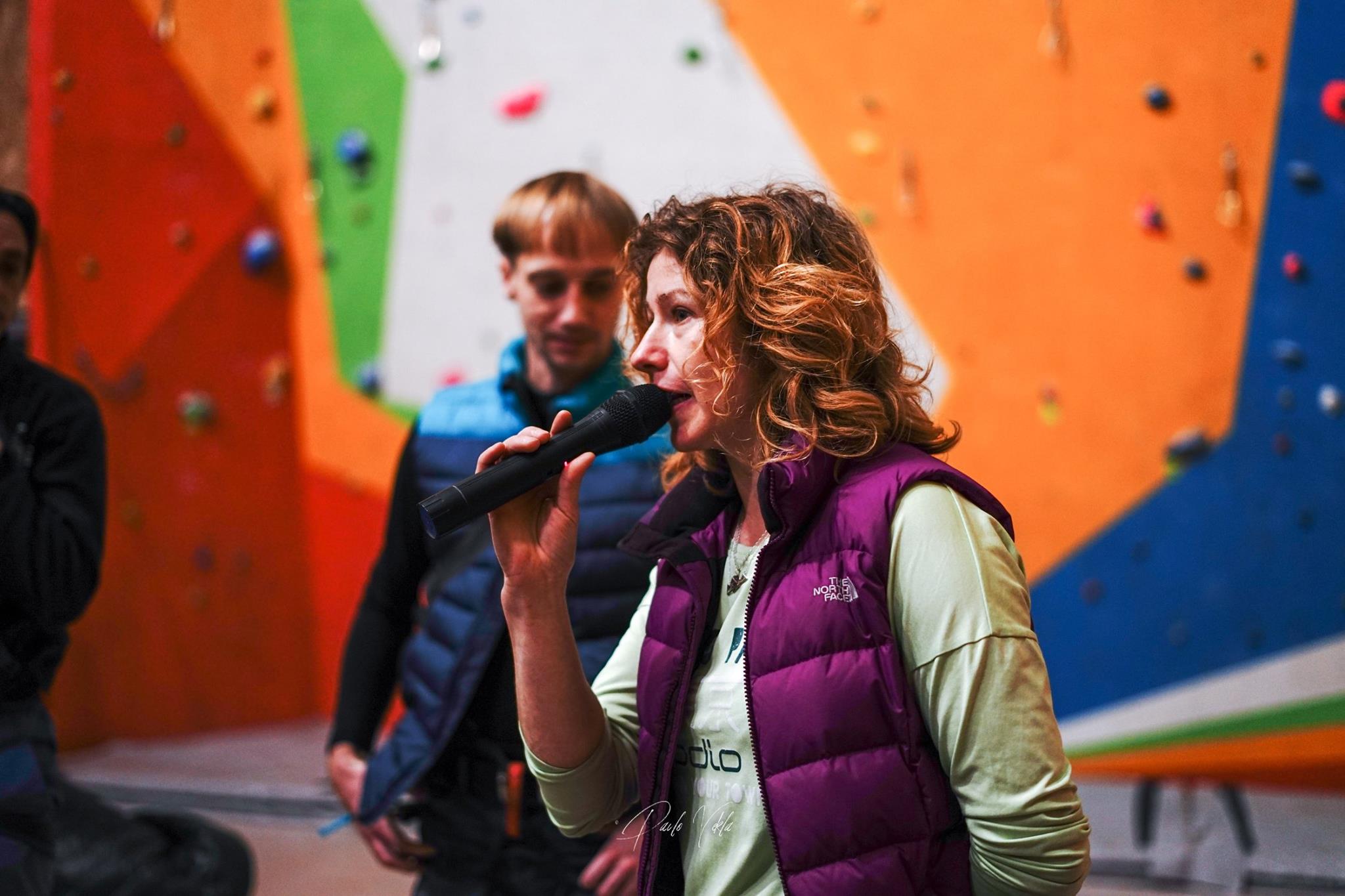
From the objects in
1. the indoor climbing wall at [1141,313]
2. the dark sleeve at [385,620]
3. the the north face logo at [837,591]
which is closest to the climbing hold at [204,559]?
the dark sleeve at [385,620]

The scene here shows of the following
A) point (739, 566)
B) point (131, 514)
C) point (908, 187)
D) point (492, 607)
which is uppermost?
point (908, 187)

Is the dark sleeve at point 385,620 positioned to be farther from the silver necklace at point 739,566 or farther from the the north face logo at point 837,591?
the the north face logo at point 837,591

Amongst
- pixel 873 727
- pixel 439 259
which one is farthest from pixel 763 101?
pixel 873 727

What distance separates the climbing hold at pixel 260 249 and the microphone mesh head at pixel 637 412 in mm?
3350

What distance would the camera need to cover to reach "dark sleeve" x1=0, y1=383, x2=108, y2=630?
144cm

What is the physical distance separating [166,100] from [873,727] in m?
3.92

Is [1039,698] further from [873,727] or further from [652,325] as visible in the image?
[652,325]

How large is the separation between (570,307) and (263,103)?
2.99 m

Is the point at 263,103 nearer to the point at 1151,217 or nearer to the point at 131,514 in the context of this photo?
the point at 131,514

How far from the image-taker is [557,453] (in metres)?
1.11

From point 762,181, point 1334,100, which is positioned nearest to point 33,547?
point 762,181

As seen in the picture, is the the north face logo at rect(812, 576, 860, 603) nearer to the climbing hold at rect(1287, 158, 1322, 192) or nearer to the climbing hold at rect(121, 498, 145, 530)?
the climbing hold at rect(1287, 158, 1322, 192)

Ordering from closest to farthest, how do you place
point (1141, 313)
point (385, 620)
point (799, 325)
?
point (799, 325) → point (385, 620) → point (1141, 313)

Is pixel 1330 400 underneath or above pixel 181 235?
underneath
